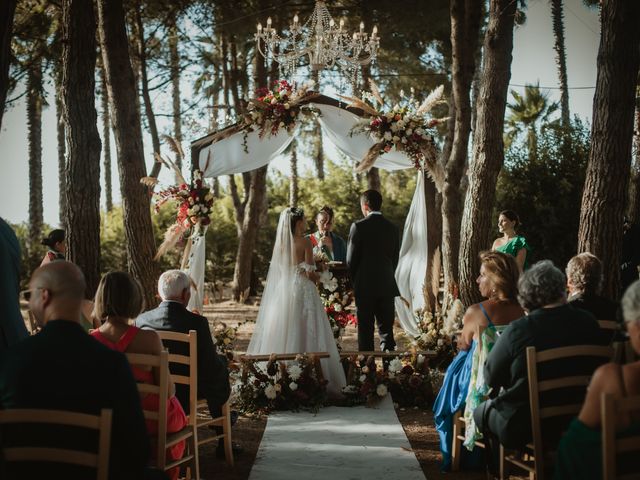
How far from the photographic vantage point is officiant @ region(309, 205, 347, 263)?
1010 centimetres

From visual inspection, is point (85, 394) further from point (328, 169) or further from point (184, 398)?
point (328, 169)

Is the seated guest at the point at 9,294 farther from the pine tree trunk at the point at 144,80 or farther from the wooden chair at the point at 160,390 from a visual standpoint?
the pine tree trunk at the point at 144,80

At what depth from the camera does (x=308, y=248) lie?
300 inches

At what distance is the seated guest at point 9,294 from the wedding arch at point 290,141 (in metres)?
4.03

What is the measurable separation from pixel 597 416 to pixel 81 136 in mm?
6127

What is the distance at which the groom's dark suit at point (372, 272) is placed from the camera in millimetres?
7883

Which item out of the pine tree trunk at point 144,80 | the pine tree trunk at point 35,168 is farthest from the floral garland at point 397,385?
the pine tree trunk at point 35,168

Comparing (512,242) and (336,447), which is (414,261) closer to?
(512,242)

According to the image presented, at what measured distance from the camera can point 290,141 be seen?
9.25m

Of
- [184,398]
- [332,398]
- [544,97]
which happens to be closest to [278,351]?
[332,398]

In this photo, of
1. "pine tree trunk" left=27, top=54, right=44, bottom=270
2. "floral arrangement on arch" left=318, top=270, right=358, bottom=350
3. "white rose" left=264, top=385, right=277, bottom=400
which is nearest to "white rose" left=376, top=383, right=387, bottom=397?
"white rose" left=264, top=385, right=277, bottom=400

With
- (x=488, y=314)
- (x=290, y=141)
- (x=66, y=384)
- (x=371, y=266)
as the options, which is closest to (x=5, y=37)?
(x=66, y=384)

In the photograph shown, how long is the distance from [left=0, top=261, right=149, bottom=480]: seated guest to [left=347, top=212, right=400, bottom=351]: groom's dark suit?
5078 millimetres

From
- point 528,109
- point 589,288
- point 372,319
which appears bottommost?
point 372,319
